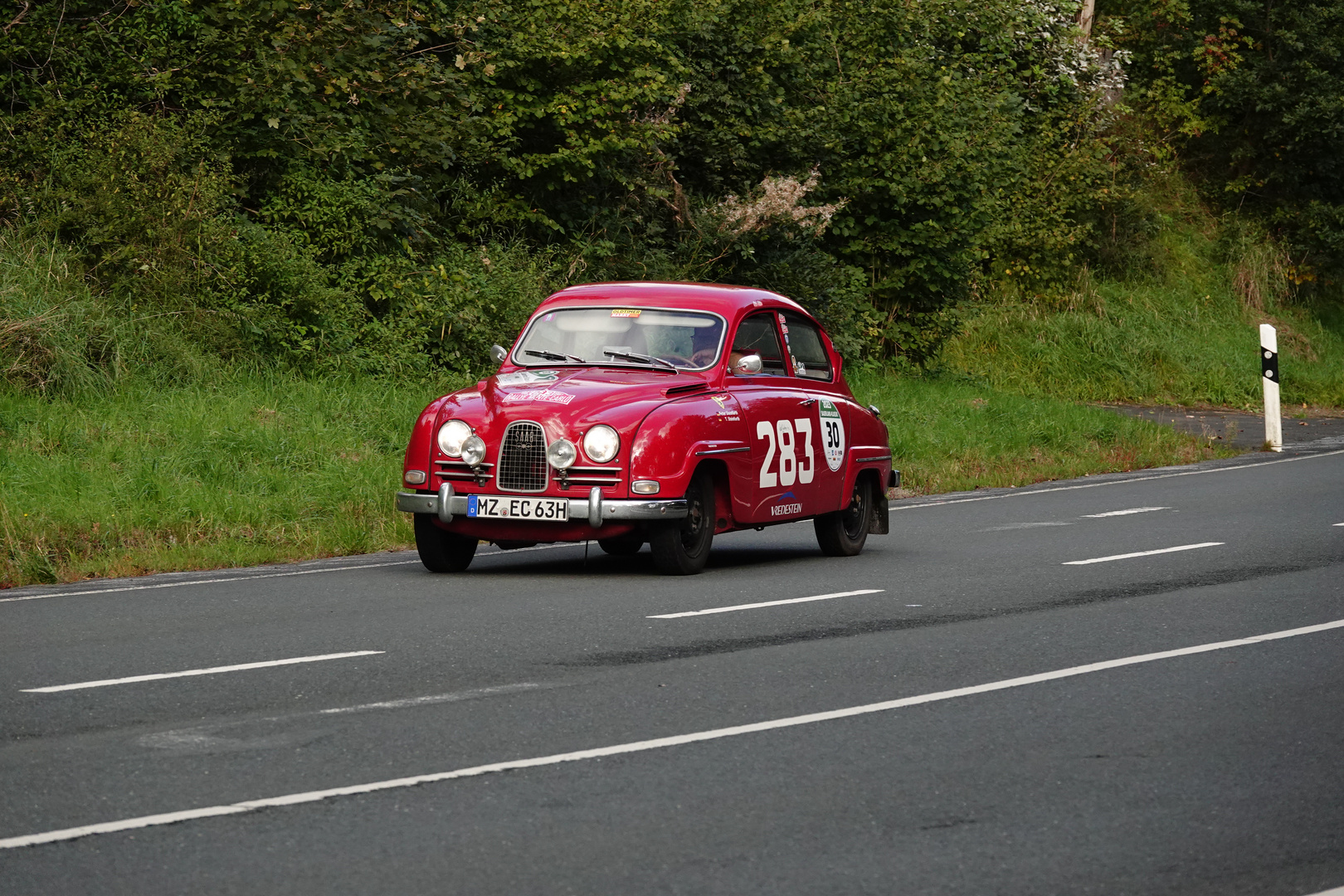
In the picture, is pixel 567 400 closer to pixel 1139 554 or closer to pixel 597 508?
pixel 597 508

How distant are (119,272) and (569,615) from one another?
36.1 ft

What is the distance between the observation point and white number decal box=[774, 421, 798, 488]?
12.9m

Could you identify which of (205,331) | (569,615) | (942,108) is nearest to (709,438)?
(569,615)

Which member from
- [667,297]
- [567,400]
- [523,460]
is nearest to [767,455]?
[667,297]

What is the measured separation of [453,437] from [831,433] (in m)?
3.02

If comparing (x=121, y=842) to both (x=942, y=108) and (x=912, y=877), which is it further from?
(x=942, y=108)

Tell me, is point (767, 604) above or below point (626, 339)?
below

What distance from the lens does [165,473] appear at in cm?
1509

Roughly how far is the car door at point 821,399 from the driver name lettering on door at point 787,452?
0.20 ft

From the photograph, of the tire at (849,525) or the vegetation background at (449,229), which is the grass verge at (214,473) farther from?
the tire at (849,525)

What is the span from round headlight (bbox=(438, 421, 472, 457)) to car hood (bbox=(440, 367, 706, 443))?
6 centimetres

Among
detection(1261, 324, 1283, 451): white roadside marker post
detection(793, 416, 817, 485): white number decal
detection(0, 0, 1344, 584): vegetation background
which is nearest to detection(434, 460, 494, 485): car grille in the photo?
detection(0, 0, 1344, 584): vegetation background

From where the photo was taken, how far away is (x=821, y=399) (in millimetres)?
13711

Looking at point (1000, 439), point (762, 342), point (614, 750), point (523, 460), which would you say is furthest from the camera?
point (1000, 439)
